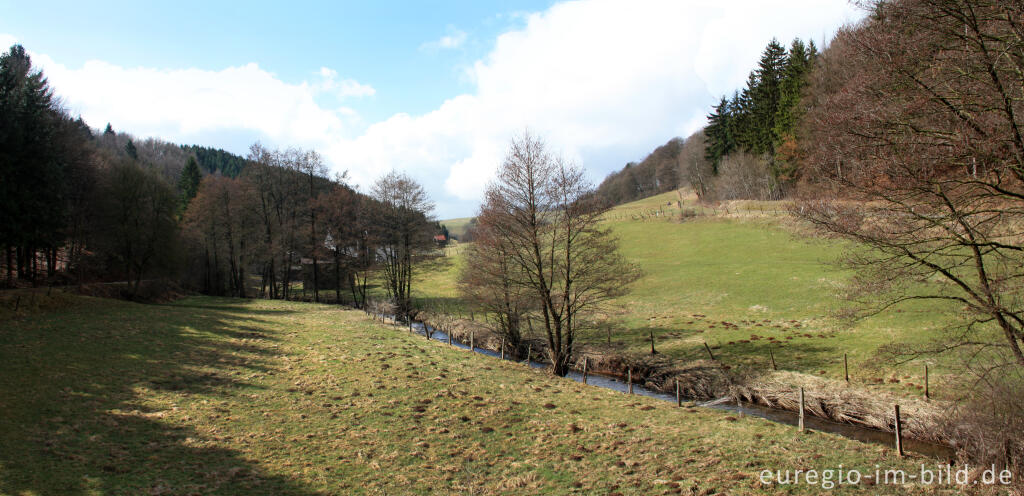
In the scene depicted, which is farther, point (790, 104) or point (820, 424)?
point (790, 104)

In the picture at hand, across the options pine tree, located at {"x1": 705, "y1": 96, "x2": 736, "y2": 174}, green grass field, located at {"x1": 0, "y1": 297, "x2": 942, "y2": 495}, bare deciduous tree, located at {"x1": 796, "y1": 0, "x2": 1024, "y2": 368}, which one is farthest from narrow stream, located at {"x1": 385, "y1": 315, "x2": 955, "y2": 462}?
pine tree, located at {"x1": 705, "y1": 96, "x2": 736, "y2": 174}

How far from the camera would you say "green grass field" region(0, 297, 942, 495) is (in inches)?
356

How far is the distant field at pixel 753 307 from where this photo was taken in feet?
69.7

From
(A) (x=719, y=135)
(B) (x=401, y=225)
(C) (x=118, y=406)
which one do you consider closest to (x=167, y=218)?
(B) (x=401, y=225)

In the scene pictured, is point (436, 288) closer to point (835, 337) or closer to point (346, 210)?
point (346, 210)

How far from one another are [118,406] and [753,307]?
32455mm

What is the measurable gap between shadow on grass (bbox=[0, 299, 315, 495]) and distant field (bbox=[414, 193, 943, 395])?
638 inches

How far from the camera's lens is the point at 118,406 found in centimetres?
1238

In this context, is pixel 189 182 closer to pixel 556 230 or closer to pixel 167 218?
pixel 167 218

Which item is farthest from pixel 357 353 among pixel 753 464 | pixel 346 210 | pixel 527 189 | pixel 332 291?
pixel 332 291

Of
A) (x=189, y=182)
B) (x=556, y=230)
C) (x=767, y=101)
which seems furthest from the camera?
(x=189, y=182)

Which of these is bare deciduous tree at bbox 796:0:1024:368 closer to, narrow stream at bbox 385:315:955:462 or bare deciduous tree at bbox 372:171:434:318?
narrow stream at bbox 385:315:955:462

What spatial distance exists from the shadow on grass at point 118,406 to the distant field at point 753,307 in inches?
638

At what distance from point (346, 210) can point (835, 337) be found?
41178mm
